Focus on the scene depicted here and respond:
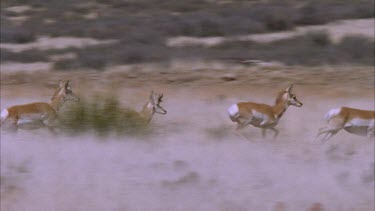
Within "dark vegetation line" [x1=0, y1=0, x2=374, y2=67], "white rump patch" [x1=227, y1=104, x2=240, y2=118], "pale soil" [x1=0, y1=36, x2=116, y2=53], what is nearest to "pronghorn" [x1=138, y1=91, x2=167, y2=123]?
"white rump patch" [x1=227, y1=104, x2=240, y2=118]

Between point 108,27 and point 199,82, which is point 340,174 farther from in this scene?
point 108,27

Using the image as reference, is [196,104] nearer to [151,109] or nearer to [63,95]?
[151,109]

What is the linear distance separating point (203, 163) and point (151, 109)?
185 cm

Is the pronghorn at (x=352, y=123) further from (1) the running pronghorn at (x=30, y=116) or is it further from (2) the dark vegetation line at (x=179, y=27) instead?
(2) the dark vegetation line at (x=179, y=27)

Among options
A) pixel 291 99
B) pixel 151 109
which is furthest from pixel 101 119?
pixel 291 99

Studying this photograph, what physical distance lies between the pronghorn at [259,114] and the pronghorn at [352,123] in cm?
63

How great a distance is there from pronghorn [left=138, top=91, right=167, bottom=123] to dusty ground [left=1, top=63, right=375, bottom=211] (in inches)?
4.4

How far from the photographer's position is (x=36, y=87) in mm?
13617

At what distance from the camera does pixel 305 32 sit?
60.4 ft

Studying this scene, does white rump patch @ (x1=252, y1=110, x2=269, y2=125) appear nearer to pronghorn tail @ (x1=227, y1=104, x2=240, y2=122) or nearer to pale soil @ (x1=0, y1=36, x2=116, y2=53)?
pronghorn tail @ (x1=227, y1=104, x2=240, y2=122)

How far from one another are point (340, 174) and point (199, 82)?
14.1 feet

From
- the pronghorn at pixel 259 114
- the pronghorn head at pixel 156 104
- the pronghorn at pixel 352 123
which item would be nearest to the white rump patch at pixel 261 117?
the pronghorn at pixel 259 114

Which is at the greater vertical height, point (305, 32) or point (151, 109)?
point (151, 109)

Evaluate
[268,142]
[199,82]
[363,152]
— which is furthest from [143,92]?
[363,152]
